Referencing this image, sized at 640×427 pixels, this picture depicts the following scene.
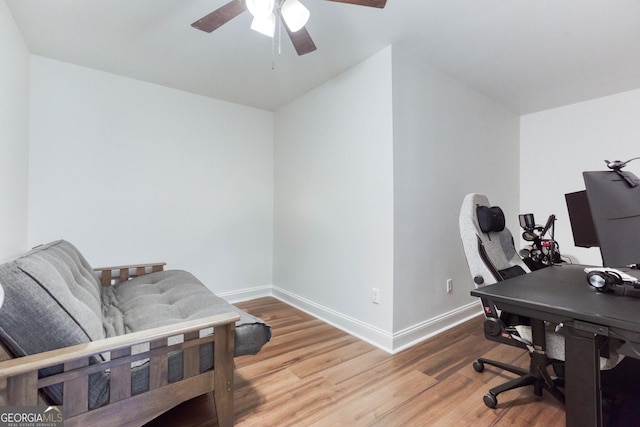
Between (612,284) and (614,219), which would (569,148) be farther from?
(614,219)

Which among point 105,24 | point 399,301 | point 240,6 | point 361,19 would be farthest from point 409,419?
point 105,24

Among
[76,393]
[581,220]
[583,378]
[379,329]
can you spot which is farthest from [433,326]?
[76,393]

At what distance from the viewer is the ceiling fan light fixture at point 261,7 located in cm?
137

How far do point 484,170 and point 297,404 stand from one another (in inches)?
112

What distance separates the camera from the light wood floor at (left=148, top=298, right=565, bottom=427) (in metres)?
1.50

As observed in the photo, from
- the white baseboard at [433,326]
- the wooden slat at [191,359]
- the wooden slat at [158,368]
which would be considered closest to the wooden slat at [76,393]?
→ the wooden slat at [158,368]

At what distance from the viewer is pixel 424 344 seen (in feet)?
7.71

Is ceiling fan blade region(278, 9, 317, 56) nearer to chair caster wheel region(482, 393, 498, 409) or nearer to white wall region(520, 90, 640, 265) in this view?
chair caster wheel region(482, 393, 498, 409)

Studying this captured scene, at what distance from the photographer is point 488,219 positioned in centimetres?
179

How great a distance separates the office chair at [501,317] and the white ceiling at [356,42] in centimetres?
126

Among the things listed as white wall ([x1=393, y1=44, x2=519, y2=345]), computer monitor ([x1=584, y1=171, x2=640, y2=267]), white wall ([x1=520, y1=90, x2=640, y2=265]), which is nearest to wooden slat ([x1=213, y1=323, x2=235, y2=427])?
white wall ([x1=393, y1=44, x2=519, y2=345])

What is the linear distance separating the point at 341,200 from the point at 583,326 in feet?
6.17

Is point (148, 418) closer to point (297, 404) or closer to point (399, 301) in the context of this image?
point (297, 404)

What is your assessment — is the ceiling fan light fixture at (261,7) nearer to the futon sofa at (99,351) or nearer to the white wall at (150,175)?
the futon sofa at (99,351)
